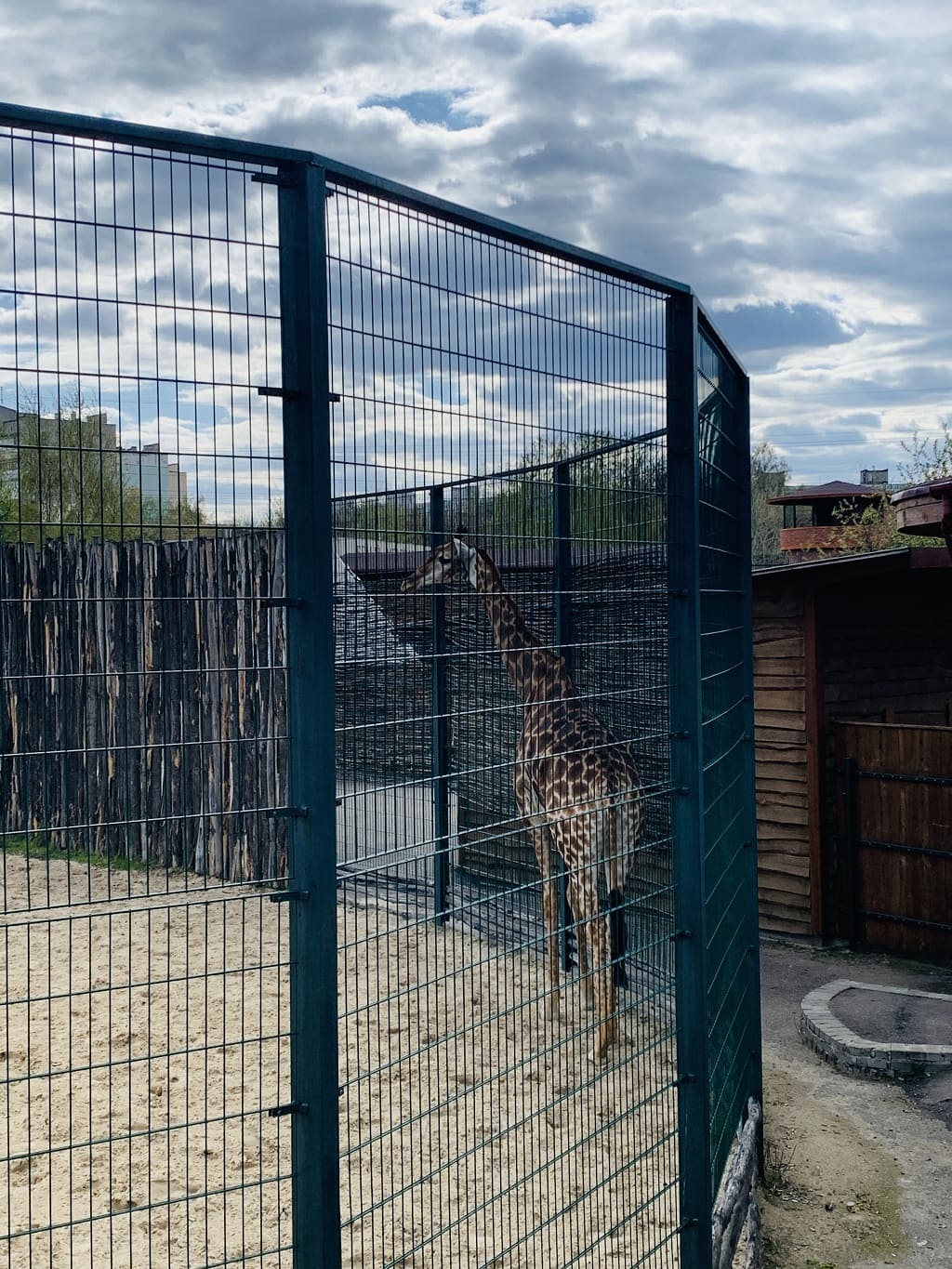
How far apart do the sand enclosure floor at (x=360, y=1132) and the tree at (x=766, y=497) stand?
37616 mm

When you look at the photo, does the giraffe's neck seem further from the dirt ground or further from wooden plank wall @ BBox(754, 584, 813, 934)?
wooden plank wall @ BBox(754, 584, 813, 934)

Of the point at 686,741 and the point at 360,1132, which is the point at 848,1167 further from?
the point at 360,1132

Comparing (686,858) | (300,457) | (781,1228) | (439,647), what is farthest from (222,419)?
(439,647)

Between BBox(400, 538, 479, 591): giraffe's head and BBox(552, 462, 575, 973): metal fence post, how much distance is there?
0.26m

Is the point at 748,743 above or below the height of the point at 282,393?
below

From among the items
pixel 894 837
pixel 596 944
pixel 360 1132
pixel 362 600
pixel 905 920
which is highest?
pixel 362 600

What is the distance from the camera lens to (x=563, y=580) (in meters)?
6.21

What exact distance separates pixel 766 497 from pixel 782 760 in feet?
129

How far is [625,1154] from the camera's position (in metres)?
4.96

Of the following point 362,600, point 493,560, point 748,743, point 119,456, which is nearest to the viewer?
point 119,456

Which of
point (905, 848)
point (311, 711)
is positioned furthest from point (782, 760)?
point (311, 711)

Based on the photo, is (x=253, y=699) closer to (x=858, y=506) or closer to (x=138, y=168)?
(x=138, y=168)

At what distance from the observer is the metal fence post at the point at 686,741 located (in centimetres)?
396

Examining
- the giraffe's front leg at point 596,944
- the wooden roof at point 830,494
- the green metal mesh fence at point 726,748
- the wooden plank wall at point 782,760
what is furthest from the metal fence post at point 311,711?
the wooden roof at point 830,494
